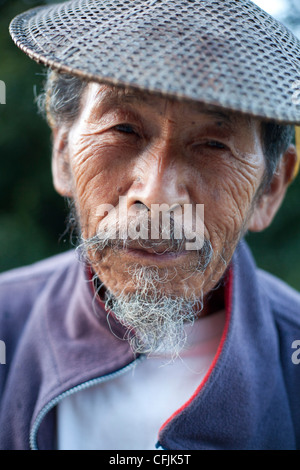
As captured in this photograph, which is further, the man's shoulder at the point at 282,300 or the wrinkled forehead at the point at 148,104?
the man's shoulder at the point at 282,300

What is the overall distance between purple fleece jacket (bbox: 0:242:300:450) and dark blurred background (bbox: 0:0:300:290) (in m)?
1.15

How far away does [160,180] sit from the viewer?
3.86ft

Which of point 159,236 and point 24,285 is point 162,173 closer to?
point 159,236

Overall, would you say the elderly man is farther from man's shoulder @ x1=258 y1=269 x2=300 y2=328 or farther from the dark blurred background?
the dark blurred background

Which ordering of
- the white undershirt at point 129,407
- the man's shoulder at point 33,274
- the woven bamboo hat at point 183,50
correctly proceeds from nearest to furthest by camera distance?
the woven bamboo hat at point 183,50 → the white undershirt at point 129,407 → the man's shoulder at point 33,274

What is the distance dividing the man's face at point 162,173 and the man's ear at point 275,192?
0.25 m

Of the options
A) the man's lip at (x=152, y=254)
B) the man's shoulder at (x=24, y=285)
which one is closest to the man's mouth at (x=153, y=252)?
the man's lip at (x=152, y=254)

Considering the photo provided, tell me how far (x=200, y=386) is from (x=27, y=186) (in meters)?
2.09

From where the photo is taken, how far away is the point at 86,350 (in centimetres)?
156

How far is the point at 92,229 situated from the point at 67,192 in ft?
1.09

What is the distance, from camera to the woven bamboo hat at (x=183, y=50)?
34.1 inches

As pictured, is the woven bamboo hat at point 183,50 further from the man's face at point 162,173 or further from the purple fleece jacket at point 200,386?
the purple fleece jacket at point 200,386

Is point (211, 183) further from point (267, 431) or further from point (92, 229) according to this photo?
point (267, 431)

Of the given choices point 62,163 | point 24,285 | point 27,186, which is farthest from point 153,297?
point 27,186
